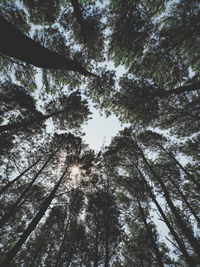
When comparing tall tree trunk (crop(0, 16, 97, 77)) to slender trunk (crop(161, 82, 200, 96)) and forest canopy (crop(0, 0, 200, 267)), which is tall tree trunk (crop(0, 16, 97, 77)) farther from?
slender trunk (crop(161, 82, 200, 96))

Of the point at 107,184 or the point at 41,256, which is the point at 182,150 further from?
Answer: the point at 41,256

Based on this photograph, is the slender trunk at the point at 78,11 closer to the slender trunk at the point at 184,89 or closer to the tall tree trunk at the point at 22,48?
the tall tree trunk at the point at 22,48

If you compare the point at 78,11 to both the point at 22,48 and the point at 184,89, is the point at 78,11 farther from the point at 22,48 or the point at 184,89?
the point at 184,89

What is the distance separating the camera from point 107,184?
43.3 ft

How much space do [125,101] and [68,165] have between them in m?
7.88

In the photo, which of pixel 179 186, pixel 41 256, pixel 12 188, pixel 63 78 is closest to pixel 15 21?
pixel 63 78

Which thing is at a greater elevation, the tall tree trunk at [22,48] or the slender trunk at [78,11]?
the slender trunk at [78,11]

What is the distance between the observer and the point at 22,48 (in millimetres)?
2426

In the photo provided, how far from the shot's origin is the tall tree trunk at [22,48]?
2209mm

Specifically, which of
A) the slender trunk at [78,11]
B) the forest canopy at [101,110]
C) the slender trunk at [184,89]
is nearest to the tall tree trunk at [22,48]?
→ the forest canopy at [101,110]

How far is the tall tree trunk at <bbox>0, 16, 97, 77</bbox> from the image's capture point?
7.25 feet

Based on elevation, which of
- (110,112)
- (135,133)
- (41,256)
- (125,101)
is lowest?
(41,256)

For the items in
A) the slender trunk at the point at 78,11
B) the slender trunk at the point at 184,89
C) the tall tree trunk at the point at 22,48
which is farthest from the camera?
the slender trunk at the point at 184,89

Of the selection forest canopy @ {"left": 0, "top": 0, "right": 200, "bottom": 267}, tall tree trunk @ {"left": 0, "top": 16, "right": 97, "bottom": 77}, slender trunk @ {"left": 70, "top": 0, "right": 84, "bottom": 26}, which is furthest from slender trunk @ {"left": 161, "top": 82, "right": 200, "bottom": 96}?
tall tree trunk @ {"left": 0, "top": 16, "right": 97, "bottom": 77}
